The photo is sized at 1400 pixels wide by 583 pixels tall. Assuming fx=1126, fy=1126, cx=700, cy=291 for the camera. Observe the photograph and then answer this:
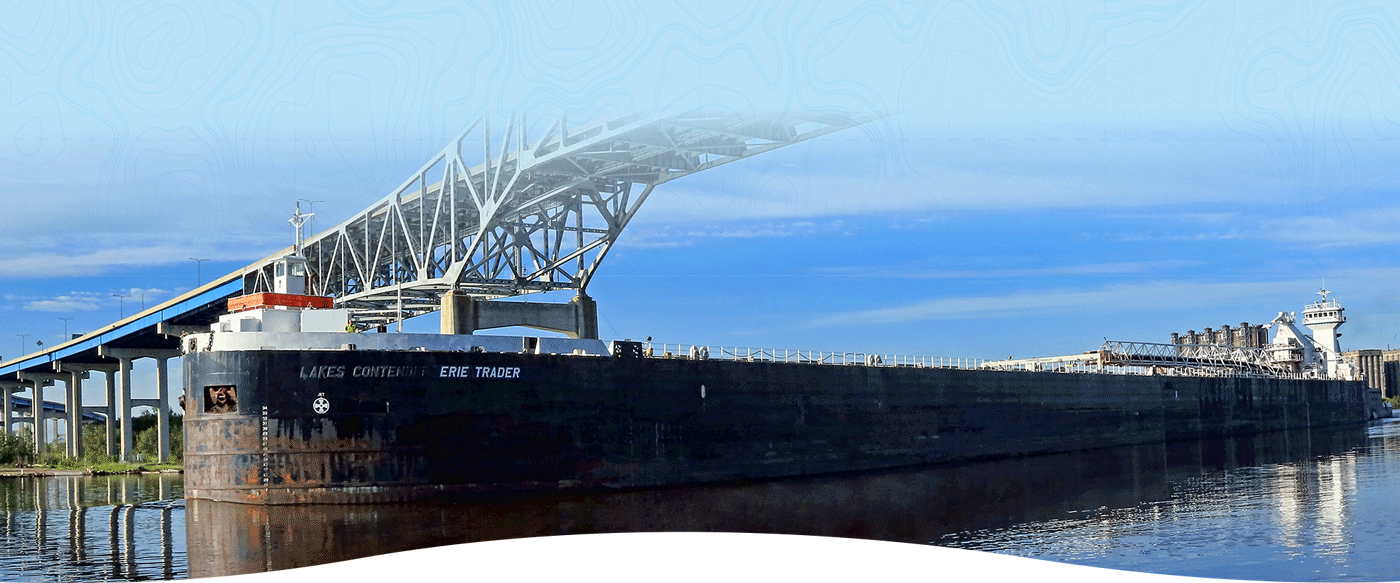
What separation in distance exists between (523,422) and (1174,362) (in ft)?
191

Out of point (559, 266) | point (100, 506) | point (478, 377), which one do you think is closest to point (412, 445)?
point (478, 377)

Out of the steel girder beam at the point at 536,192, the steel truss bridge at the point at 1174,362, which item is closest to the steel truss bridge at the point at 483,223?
the steel girder beam at the point at 536,192

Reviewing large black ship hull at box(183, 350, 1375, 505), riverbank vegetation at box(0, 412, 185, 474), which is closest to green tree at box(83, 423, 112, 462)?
riverbank vegetation at box(0, 412, 185, 474)

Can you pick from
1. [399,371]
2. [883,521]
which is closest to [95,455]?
[399,371]

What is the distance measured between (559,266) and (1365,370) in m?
153

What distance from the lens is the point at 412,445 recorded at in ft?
93.6

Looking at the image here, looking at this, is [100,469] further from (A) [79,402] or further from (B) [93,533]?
(B) [93,533]

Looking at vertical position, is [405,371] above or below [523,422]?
above

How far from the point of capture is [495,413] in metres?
29.8

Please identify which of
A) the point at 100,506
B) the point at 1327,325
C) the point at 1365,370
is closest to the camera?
the point at 100,506

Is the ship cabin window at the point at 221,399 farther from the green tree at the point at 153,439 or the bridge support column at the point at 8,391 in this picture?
the bridge support column at the point at 8,391

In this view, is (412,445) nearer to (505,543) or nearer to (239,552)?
(239,552)

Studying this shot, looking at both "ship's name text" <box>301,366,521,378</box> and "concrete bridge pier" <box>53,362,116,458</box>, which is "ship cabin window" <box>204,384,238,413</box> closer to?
"ship's name text" <box>301,366,521,378</box>

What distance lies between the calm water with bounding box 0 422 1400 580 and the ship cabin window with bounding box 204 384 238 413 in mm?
2496
